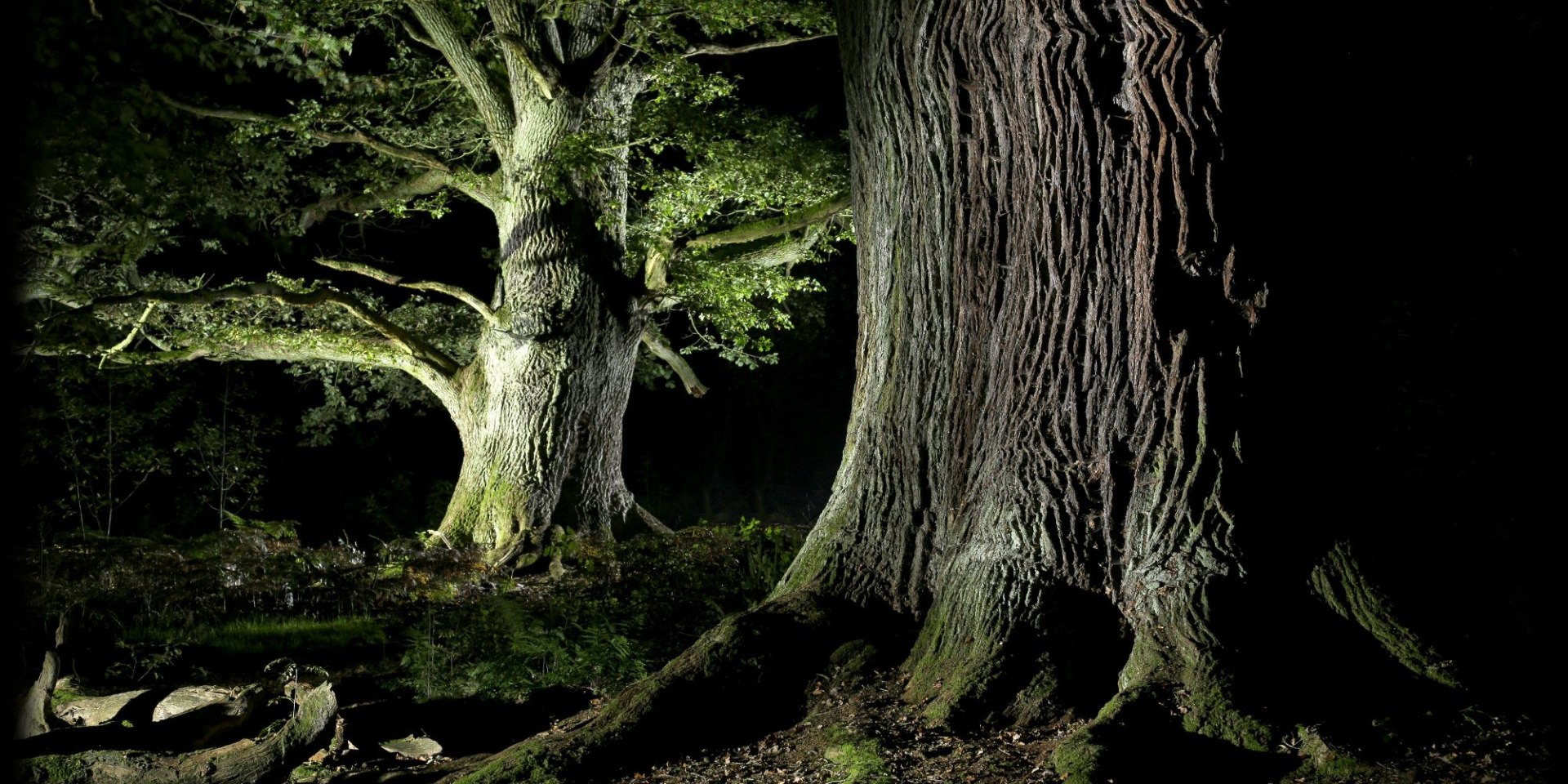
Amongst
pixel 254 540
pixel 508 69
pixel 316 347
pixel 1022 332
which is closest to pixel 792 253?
pixel 508 69

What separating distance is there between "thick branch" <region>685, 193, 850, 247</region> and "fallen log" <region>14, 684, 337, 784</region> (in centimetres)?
749

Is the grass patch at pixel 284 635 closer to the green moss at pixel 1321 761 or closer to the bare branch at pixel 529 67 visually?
the bare branch at pixel 529 67

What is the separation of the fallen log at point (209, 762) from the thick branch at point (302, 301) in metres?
5.82

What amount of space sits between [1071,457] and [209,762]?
11.2 ft

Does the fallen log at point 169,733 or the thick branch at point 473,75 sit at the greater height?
the thick branch at point 473,75

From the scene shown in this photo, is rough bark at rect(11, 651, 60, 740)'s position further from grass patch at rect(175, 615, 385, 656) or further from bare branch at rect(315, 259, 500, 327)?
bare branch at rect(315, 259, 500, 327)

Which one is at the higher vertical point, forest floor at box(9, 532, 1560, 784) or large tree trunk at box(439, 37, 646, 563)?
large tree trunk at box(439, 37, 646, 563)

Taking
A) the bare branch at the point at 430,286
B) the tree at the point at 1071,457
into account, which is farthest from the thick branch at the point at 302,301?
the tree at the point at 1071,457

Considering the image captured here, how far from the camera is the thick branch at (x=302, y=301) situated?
9.13 metres

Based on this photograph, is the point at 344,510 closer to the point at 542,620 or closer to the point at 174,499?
the point at 174,499

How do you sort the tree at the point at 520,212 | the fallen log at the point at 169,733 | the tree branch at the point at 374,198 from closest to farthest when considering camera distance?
1. the fallen log at the point at 169,733
2. the tree at the point at 520,212
3. the tree branch at the point at 374,198

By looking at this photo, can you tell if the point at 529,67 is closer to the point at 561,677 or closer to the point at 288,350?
the point at 288,350

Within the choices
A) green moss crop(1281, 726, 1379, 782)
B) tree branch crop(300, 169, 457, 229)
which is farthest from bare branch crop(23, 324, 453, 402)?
green moss crop(1281, 726, 1379, 782)

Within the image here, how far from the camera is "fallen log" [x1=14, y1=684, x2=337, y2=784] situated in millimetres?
3672
